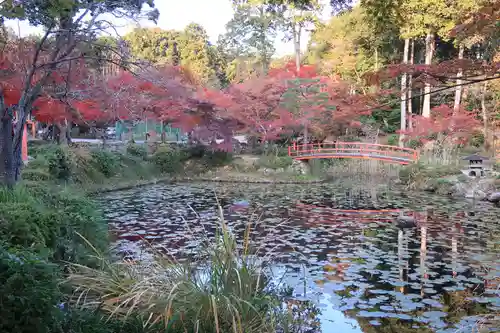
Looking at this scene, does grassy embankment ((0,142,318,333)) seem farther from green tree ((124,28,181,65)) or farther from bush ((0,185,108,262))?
green tree ((124,28,181,65))

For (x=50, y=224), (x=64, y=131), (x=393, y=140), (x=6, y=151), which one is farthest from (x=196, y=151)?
(x=50, y=224)

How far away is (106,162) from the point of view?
16656 mm

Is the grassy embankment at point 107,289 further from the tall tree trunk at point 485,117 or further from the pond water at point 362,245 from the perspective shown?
the tall tree trunk at point 485,117

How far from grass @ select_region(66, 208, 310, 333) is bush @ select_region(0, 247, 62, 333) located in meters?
0.66

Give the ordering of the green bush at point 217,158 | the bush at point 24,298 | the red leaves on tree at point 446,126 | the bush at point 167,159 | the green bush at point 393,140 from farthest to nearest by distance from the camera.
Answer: the green bush at point 393,140, the green bush at point 217,158, the bush at point 167,159, the red leaves on tree at point 446,126, the bush at point 24,298

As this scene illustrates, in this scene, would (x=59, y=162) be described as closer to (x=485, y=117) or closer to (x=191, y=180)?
(x=191, y=180)

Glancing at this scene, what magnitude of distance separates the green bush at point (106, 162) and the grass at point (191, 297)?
12830 mm

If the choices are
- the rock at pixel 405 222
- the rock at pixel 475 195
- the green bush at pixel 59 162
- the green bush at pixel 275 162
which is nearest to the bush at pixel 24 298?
the rock at pixel 405 222

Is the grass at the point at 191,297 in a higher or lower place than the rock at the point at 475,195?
higher

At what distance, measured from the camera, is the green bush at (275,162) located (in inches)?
805

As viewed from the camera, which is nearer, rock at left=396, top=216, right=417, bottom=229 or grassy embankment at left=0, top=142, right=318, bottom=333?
grassy embankment at left=0, top=142, right=318, bottom=333

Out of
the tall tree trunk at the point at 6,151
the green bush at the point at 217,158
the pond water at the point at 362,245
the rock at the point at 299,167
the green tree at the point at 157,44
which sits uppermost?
the green tree at the point at 157,44

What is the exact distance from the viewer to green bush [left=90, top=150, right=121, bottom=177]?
16.2m

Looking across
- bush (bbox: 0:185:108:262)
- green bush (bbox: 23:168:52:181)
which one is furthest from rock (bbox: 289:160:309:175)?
bush (bbox: 0:185:108:262)
